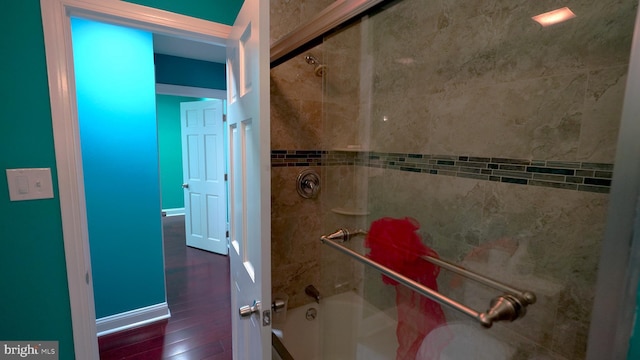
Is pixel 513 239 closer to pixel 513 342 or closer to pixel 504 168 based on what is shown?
pixel 504 168

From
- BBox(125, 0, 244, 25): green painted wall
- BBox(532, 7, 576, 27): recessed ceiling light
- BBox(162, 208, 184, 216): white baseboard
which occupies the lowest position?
BBox(162, 208, 184, 216): white baseboard

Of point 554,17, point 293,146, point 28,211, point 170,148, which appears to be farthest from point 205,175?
point 554,17

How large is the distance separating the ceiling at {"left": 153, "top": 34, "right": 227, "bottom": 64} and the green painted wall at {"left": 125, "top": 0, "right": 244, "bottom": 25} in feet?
5.03

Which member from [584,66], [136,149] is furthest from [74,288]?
[584,66]

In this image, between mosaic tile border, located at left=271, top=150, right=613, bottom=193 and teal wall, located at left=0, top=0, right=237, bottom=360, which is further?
teal wall, located at left=0, top=0, right=237, bottom=360

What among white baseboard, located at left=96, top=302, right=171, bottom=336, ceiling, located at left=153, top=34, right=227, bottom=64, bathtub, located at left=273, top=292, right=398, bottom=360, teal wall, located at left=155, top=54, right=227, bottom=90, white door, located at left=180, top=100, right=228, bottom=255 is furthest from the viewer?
white door, located at left=180, top=100, right=228, bottom=255

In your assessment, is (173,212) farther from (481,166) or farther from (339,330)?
(481,166)

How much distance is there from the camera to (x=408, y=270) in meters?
1.17

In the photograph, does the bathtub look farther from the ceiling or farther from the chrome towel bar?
the ceiling

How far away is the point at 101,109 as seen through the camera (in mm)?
1887

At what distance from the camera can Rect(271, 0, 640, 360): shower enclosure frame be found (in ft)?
1.27

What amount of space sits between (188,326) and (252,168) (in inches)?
75.1

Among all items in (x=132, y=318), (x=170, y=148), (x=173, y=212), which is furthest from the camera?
(x=173, y=212)

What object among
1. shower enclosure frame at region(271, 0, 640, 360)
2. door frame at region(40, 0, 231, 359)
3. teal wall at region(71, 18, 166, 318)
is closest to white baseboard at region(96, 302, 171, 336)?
teal wall at region(71, 18, 166, 318)
